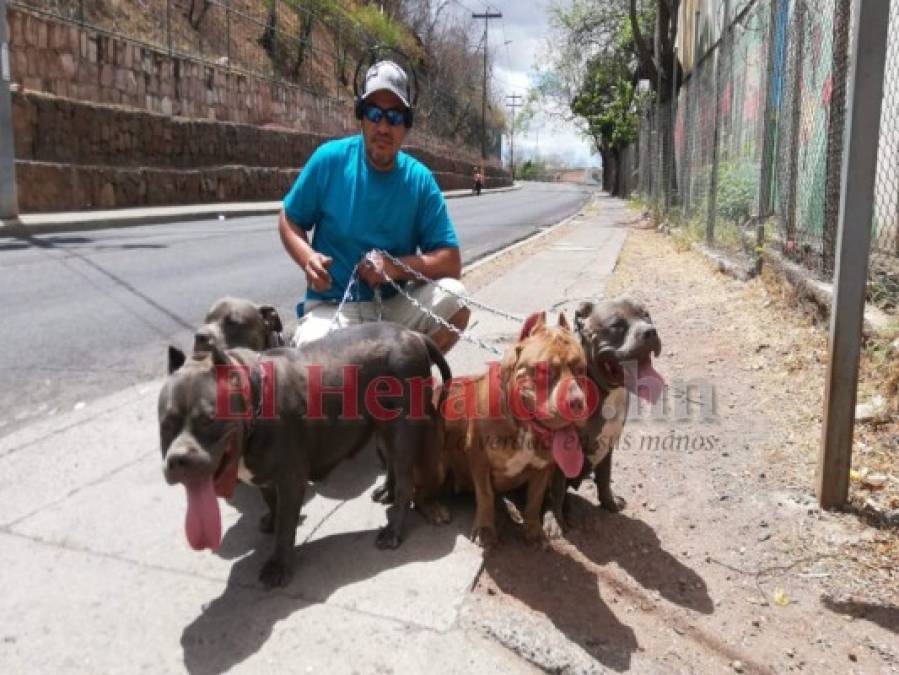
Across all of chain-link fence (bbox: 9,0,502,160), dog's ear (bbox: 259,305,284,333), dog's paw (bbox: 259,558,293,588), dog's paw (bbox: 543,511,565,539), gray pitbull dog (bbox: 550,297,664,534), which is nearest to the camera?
dog's paw (bbox: 259,558,293,588)

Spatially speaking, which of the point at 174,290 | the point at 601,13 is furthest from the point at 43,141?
the point at 601,13

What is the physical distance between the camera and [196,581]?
2.67 meters

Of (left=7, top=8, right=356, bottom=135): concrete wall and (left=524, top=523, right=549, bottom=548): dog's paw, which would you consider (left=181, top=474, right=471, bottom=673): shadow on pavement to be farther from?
(left=7, top=8, right=356, bottom=135): concrete wall

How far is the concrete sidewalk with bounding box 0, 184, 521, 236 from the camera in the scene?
14.5m

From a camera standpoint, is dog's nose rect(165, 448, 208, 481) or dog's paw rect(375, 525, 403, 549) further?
dog's paw rect(375, 525, 403, 549)

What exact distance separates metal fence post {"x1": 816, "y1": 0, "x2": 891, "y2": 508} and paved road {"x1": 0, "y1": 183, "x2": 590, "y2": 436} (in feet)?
13.2

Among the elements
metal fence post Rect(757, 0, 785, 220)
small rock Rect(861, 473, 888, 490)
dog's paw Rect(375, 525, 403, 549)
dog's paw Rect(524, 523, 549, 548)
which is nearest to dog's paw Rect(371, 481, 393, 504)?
dog's paw Rect(375, 525, 403, 549)

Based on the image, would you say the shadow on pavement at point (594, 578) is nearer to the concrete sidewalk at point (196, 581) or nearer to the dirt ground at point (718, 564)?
the dirt ground at point (718, 564)

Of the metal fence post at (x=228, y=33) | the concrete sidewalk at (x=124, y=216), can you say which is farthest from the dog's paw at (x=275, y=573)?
the metal fence post at (x=228, y=33)

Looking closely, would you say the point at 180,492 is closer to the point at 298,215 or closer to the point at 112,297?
the point at 298,215

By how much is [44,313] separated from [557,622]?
21.1ft

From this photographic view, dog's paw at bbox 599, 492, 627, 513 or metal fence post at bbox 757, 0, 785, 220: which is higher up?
metal fence post at bbox 757, 0, 785, 220

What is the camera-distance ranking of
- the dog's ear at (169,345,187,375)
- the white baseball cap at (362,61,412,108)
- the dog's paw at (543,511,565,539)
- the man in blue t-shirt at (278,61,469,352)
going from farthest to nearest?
the man in blue t-shirt at (278,61,469,352) < the white baseball cap at (362,61,412,108) < the dog's paw at (543,511,565,539) < the dog's ear at (169,345,187,375)

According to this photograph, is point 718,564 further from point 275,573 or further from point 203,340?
point 203,340
